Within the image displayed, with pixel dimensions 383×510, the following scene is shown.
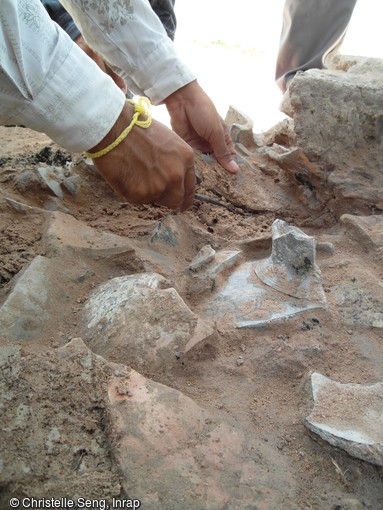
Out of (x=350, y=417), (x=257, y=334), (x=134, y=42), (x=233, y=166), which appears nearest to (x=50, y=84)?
(x=134, y=42)

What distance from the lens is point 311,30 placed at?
4.17 metres


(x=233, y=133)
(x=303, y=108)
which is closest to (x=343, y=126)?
(x=303, y=108)

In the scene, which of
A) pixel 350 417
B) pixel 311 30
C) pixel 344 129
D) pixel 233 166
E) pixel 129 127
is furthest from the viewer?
pixel 311 30

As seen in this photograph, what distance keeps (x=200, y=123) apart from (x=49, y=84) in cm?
83

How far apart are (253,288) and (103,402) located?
646mm

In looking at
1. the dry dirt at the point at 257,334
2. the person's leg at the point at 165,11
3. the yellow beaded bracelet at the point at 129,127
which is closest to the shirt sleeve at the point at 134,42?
the dry dirt at the point at 257,334

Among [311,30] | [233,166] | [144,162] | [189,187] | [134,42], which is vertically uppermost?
[134,42]

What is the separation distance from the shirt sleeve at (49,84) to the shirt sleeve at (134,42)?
1.94 ft

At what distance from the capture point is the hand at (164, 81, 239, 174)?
2.02 meters

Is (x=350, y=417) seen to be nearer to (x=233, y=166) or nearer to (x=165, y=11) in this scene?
(x=233, y=166)

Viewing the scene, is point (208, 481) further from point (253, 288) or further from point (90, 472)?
point (253, 288)

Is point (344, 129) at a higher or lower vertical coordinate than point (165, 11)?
lower

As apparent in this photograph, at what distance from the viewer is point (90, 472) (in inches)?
35.6

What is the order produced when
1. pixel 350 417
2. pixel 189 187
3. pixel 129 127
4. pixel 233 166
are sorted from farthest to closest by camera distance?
pixel 233 166 < pixel 189 187 < pixel 129 127 < pixel 350 417
